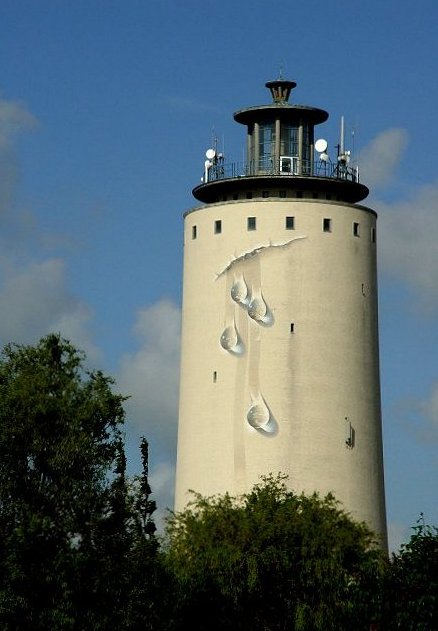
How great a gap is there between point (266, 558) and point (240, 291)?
43.9 feet

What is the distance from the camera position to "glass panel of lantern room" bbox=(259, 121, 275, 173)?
A: 9894 cm

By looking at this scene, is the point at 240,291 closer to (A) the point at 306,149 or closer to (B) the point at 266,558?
(A) the point at 306,149

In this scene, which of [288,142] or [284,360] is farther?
[288,142]

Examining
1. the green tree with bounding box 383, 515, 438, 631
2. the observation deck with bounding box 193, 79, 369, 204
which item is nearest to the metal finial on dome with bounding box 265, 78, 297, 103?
the observation deck with bounding box 193, 79, 369, 204

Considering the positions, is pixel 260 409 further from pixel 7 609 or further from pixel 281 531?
pixel 7 609

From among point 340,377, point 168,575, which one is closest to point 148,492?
point 168,575

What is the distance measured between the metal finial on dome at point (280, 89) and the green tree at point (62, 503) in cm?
2062

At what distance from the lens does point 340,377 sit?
96625 millimetres

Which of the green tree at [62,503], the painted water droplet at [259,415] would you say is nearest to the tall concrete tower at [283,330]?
the painted water droplet at [259,415]

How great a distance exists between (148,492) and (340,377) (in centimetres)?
1766

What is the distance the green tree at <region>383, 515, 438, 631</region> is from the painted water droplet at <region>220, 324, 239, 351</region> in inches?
938

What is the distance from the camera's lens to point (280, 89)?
3935 inches

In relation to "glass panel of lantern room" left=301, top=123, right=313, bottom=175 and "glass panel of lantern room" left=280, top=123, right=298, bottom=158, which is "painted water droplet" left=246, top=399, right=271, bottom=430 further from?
"glass panel of lantern room" left=280, top=123, right=298, bottom=158

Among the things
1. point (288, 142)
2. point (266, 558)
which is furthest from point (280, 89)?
point (266, 558)
